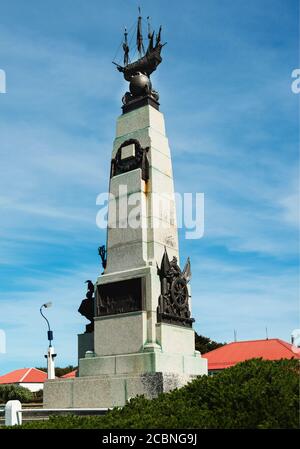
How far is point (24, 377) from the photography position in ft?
186

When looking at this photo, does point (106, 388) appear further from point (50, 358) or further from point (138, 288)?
point (50, 358)

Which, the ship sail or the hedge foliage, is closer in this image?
the hedge foliage

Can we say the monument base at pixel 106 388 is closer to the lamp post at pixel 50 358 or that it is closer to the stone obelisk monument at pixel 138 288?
the stone obelisk monument at pixel 138 288

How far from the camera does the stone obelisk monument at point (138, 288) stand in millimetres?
14102

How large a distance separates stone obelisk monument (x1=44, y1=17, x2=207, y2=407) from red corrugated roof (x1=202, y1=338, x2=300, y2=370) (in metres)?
25.5

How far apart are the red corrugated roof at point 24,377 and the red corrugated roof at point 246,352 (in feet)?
70.2

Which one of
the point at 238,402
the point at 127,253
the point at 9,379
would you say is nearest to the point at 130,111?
the point at 127,253

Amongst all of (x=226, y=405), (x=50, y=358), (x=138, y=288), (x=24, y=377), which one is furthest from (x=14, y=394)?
(x=226, y=405)

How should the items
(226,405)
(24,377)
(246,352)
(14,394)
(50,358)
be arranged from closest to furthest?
(226,405), (50,358), (14,394), (246,352), (24,377)

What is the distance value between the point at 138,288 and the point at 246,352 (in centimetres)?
2941

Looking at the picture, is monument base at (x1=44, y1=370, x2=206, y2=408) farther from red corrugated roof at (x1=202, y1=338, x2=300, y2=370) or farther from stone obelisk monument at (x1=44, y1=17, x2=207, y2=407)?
red corrugated roof at (x1=202, y1=338, x2=300, y2=370)

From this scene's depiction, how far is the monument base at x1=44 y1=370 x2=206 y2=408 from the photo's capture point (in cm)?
1327

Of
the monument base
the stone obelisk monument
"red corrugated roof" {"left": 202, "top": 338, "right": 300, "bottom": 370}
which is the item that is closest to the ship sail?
the stone obelisk monument

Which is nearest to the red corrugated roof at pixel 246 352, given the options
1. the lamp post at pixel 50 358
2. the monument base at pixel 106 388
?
the lamp post at pixel 50 358
